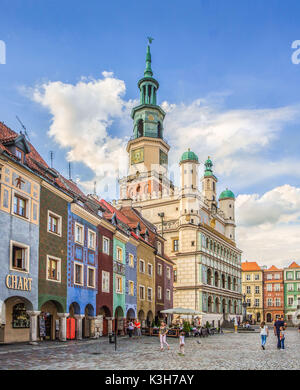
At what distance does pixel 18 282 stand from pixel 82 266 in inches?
321

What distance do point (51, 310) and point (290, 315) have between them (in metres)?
92.1

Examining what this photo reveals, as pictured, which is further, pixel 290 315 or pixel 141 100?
pixel 290 315

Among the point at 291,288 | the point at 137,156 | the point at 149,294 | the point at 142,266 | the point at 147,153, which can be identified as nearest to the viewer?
the point at 142,266

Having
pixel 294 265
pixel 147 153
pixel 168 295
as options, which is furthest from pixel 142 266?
pixel 294 265

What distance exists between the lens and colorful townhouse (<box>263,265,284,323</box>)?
114 m

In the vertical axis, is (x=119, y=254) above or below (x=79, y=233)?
below

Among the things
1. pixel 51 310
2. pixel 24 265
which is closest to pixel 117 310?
pixel 51 310

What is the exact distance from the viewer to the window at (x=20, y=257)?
81.9ft

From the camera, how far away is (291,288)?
114 meters

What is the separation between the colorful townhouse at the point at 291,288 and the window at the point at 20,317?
9526 centimetres

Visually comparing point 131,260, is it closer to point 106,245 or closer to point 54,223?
point 106,245

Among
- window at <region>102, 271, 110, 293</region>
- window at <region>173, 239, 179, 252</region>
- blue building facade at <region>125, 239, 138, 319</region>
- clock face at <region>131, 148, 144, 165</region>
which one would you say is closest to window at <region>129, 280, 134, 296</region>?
blue building facade at <region>125, 239, 138, 319</region>
